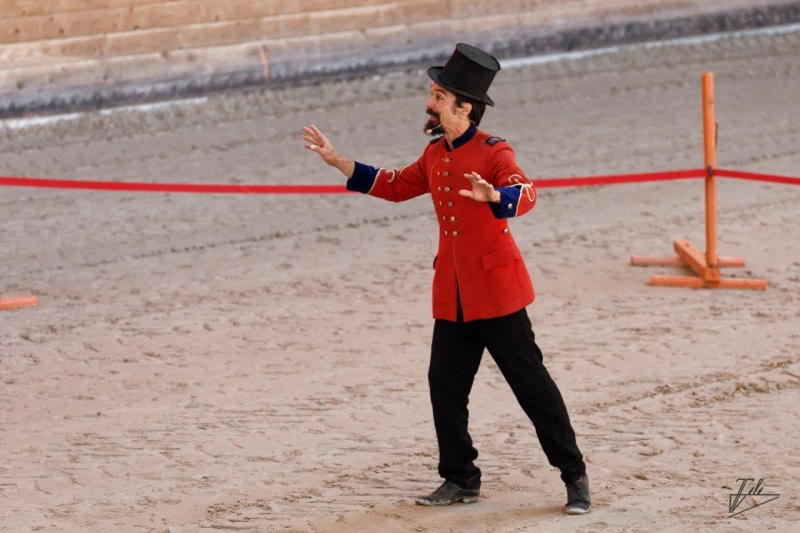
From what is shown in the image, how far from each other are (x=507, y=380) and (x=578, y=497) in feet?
1.68

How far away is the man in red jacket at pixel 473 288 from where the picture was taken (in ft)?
14.8

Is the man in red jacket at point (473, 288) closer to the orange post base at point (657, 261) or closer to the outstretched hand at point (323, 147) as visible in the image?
the outstretched hand at point (323, 147)

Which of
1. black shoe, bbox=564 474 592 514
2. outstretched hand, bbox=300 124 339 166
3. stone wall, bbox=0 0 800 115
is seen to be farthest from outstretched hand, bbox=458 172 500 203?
stone wall, bbox=0 0 800 115

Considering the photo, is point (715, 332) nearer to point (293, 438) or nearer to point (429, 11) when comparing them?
point (293, 438)

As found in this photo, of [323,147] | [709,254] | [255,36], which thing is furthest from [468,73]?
[255,36]

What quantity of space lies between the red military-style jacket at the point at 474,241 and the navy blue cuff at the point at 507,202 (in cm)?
14

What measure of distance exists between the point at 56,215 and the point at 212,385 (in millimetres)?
3956

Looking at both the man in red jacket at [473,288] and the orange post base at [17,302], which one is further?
the orange post base at [17,302]

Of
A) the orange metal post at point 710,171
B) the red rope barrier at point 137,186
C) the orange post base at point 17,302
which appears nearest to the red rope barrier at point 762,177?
the orange metal post at point 710,171

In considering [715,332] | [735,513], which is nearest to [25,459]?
[735,513]

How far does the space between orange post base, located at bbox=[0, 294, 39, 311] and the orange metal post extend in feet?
14.0

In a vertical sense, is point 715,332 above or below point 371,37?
below

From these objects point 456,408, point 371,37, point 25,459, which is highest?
point 371,37

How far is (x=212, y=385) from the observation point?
20.7 ft
